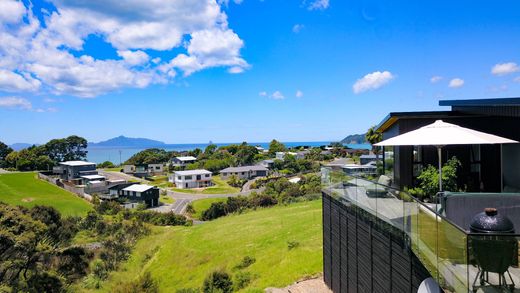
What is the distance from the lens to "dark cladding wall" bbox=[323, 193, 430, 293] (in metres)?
7.40

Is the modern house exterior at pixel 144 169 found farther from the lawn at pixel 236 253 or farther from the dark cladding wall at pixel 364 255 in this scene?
the dark cladding wall at pixel 364 255

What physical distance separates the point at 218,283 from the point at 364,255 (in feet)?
32.9

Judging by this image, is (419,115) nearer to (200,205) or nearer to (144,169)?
(200,205)

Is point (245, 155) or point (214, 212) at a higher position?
point (245, 155)

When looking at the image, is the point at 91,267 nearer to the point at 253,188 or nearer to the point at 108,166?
the point at 253,188

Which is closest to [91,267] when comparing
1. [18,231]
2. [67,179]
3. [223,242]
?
[18,231]

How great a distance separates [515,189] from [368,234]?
16.3ft

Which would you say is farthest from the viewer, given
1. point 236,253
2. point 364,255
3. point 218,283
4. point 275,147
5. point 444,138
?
point 275,147

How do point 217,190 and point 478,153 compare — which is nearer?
point 478,153

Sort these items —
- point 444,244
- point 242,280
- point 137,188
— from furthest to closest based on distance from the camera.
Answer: point 137,188 → point 242,280 → point 444,244

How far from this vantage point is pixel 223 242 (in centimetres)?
2612

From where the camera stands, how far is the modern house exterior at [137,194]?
202 ft

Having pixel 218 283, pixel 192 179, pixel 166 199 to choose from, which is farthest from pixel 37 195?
pixel 218 283

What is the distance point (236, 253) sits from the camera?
2295cm
